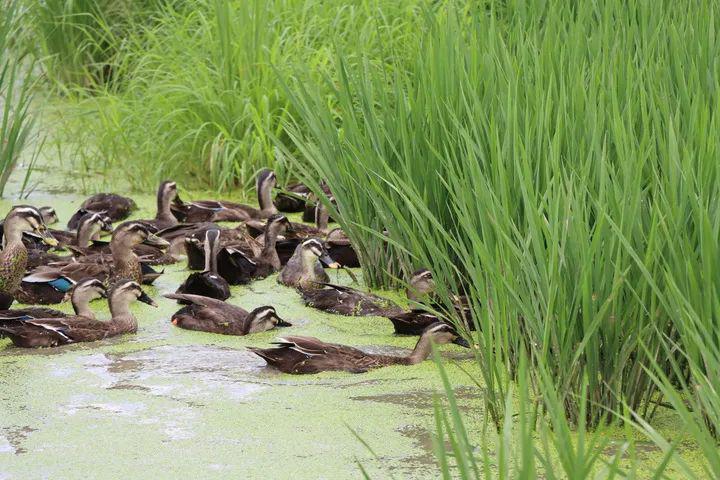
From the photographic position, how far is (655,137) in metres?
4.48

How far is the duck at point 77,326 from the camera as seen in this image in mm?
5207

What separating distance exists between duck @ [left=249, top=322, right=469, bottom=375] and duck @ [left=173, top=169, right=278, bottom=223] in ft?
8.48

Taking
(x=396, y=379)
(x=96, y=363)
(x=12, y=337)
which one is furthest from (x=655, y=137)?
(x=12, y=337)

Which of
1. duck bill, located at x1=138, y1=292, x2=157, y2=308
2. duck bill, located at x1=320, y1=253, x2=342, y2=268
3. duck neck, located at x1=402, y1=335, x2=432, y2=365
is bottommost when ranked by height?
duck neck, located at x1=402, y1=335, x2=432, y2=365

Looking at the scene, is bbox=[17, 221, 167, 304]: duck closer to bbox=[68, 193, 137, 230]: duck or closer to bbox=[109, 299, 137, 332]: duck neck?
bbox=[109, 299, 137, 332]: duck neck

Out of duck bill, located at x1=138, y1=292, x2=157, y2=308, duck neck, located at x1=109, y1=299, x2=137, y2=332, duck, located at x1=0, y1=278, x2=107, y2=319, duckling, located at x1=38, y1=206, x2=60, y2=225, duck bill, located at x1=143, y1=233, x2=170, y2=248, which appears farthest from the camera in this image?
duckling, located at x1=38, y1=206, x2=60, y2=225

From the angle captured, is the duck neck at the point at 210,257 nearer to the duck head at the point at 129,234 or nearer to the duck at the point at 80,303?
the duck head at the point at 129,234

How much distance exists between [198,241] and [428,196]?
1536 mm

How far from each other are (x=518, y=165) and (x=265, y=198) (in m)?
3.60

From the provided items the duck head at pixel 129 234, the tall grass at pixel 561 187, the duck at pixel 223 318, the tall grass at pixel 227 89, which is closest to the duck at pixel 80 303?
the duck at pixel 223 318

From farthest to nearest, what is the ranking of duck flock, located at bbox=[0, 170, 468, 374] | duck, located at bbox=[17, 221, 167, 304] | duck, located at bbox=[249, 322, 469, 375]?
duck, located at bbox=[17, 221, 167, 304] → duck flock, located at bbox=[0, 170, 468, 374] → duck, located at bbox=[249, 322, 469, 375]

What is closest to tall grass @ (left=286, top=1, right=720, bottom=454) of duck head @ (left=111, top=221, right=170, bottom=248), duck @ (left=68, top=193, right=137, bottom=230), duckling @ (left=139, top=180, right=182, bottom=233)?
duck head @ (left=111, top=221, right=170, bottom=248)

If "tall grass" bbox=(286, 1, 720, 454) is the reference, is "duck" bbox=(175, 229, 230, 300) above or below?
below

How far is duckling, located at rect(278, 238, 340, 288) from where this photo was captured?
6293mm
